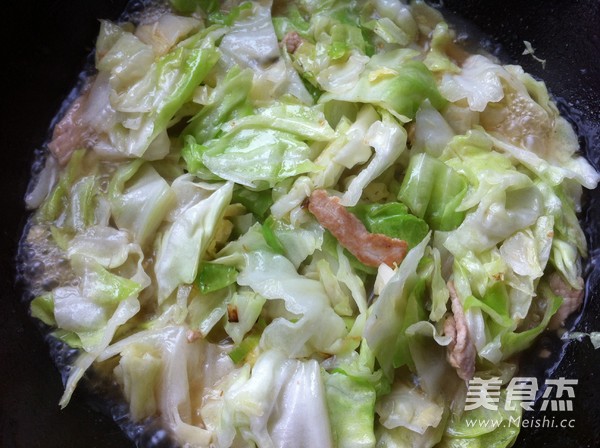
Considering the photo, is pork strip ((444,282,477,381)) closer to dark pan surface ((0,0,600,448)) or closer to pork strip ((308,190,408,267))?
pork strip ((308,190,408,267))

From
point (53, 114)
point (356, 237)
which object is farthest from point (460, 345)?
point (53, 114)

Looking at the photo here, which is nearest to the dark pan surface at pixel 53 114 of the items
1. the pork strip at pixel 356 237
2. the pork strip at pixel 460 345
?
the pork strip at pixel 460 345

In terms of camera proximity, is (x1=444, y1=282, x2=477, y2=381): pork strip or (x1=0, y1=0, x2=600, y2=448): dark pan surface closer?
(x1=444, y1=282, x2=477, y2=381): pork strip

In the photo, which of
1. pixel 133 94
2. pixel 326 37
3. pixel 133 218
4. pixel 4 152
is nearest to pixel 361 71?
pixel 326 37

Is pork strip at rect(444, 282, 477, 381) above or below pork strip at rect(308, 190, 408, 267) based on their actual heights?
below

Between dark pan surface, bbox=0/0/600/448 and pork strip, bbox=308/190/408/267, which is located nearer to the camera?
→ pork strip, bbox=308/190/408/267

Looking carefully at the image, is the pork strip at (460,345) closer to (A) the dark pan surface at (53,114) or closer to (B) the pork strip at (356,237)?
(B) the pork strip at (356,237)

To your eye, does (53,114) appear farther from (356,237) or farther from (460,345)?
(460,345)

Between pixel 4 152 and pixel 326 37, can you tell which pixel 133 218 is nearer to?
pixel 4 152

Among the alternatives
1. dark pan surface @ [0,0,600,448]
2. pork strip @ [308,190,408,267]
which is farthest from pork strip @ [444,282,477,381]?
dark pan surface @ [0,0,600,448]
